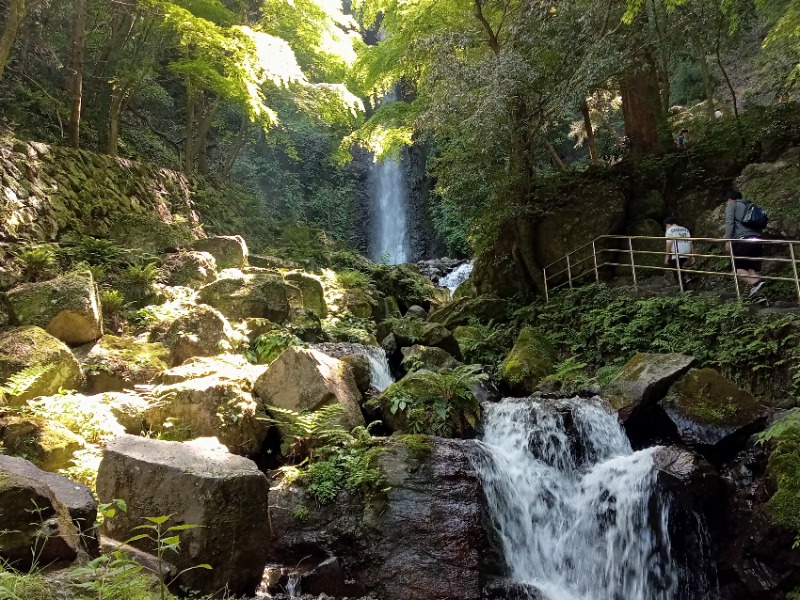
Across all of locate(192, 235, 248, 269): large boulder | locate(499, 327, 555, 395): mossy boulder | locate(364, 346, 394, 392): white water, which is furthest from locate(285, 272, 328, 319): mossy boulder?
locate(499, 327, 555, 395): mossy boulder

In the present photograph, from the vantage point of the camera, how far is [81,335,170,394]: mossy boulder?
6410 millimetres

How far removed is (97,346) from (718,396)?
806cm

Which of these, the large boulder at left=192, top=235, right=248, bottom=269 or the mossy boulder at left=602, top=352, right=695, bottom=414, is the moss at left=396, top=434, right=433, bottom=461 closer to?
the mossy boulder at left=602, top=352, right=695, bottom=414

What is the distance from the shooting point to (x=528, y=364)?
923 centimetres

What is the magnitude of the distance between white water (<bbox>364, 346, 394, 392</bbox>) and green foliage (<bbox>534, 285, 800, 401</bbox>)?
3.50 m

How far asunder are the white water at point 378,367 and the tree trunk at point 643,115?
8.25 metres

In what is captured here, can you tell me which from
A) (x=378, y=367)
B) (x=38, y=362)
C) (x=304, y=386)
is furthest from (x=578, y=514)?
(x=38, y=362)

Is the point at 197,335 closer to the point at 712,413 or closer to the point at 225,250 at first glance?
the point at 225,250

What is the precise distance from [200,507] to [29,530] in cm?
137

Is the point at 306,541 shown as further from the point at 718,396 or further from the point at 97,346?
the point at 718,396

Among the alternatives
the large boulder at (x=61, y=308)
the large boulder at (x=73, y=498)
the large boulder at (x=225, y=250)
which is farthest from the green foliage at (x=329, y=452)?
the large boulder at (x=225, y=250)

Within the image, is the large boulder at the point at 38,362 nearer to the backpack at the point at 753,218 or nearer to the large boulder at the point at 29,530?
the large boulder at the point at 29,530

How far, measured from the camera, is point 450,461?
5.78m

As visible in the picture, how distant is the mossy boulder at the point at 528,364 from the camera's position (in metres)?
8.97
